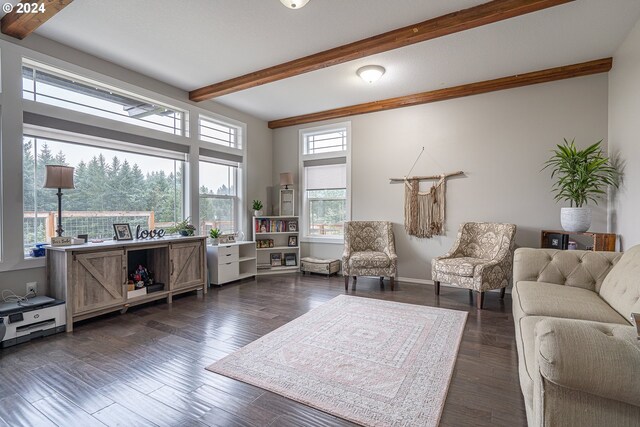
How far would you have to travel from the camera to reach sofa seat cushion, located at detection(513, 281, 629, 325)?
186 cm

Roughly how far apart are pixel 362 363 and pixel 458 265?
2.09 metres

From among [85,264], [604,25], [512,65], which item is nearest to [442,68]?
[512,65]

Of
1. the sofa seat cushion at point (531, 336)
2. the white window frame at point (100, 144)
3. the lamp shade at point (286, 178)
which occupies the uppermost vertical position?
the white window frame at point (100, 144)

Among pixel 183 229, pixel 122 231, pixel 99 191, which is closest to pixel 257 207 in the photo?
pixel 183 229

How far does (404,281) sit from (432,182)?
1.62m

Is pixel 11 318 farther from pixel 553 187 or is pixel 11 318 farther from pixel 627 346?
pixel 553 187

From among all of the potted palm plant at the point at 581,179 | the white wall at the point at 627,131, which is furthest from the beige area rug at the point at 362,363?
the white wall at the point at 627,131

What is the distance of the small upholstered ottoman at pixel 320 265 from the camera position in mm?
5297

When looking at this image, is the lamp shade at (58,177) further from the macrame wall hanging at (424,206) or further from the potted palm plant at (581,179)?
the potted palm plant at (581,179)

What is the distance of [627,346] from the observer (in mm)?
1026

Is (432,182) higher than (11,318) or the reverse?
higher

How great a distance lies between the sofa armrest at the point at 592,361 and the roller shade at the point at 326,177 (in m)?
4.48

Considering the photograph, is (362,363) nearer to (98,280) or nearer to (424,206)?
(98,280)

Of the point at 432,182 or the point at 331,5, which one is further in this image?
the point at 432,182
